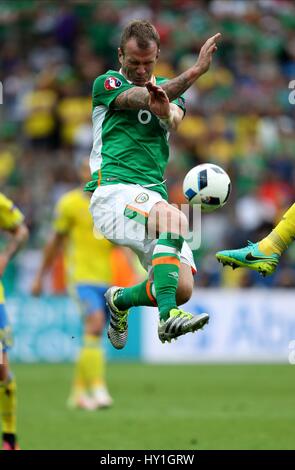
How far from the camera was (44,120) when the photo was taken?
19188 mm

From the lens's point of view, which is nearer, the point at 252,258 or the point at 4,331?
the point at 252,258

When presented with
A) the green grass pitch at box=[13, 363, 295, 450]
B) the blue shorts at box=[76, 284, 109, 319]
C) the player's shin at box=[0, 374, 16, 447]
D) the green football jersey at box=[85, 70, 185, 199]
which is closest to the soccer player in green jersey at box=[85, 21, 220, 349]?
the green football jersey at box=[85, 70, 185, 199]

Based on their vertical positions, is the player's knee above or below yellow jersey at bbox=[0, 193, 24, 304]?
below

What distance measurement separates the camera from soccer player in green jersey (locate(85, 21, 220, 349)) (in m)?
7.08

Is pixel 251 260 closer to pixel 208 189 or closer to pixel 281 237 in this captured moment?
pixel 281 237

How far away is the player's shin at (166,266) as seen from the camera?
23.2 feet

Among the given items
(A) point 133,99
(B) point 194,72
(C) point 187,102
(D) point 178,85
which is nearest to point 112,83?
(A) point 133,99

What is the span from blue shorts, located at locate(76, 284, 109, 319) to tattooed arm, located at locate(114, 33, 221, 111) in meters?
5.24

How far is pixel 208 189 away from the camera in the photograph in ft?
23.7

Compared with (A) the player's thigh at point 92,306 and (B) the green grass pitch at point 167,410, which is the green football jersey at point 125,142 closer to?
(B) the green grass pitch at point 167,410

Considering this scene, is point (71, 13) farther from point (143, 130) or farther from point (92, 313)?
point (143, 130)

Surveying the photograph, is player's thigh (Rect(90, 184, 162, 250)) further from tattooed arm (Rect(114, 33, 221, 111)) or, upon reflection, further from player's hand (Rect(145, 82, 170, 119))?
player's hand (Rect(145, 82, 170, 119))

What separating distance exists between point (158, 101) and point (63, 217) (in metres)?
5.85

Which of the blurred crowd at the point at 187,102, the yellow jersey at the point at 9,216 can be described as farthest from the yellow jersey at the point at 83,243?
the blurred crowd at the point at 187,102
